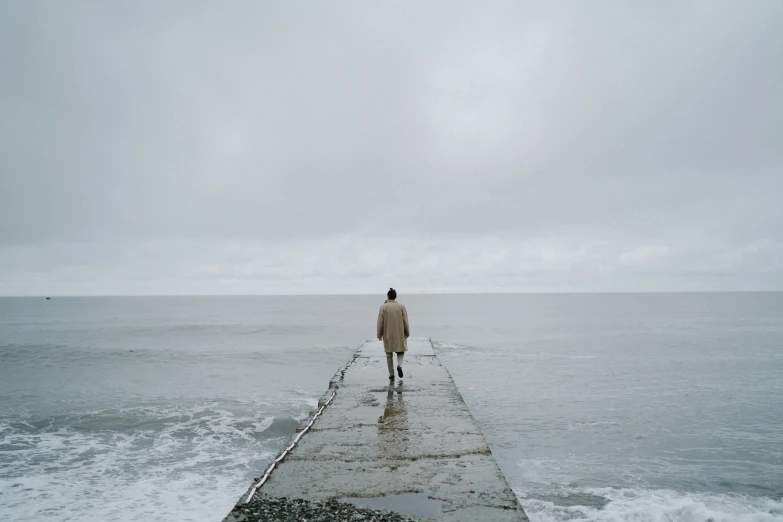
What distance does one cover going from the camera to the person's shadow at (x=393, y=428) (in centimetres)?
618

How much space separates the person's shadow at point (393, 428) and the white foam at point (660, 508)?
105 inches

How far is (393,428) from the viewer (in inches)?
287

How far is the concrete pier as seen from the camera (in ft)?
14.8

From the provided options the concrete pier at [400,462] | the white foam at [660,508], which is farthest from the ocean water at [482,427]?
the concrete pier at [400,462]

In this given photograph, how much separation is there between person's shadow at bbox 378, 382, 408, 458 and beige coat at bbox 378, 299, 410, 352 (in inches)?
43.9

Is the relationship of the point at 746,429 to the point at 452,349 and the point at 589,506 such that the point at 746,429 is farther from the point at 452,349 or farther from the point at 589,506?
the point at 452,349

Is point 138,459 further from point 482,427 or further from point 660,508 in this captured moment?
point 660,508

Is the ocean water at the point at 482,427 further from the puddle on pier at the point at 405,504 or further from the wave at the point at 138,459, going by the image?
the puddle on pier at the point at 405,504

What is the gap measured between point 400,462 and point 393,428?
1607 millimetres

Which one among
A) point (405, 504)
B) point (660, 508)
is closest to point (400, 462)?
point (405, 504)

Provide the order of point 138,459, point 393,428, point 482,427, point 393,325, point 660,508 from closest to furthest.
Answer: point 393,428 < point 660,508 < point 393,325 < point 138,459 < point 482,427

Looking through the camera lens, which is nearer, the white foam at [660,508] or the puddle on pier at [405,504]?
the puddle on pier at [405,504]

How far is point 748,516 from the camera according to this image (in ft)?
26.0

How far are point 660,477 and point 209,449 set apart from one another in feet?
33.6
